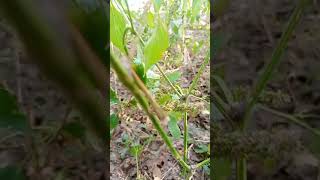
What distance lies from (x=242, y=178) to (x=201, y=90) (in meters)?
0.43

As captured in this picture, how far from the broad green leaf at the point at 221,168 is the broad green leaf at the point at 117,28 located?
0.14m

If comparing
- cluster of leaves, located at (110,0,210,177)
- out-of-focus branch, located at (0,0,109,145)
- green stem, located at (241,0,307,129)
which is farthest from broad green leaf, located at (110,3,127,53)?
out-of-focus branch, located at (0,0,109,145)

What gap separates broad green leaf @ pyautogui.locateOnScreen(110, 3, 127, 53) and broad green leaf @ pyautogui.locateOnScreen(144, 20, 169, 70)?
0.09 ft

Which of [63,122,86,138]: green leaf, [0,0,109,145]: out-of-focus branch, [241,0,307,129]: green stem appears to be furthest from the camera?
[241,0,307,129]: green stem

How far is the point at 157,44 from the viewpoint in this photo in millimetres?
406

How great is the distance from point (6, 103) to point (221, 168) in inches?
7.9

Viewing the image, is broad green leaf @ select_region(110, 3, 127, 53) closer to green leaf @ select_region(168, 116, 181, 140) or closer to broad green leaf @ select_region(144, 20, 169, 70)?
broad green leaf @ select_region(144, 20, 169, 70)

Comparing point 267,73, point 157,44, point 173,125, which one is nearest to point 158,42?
point 157,44

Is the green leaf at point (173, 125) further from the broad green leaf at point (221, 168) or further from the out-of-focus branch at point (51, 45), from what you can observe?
the out-of-focus branch at point (51, 45)

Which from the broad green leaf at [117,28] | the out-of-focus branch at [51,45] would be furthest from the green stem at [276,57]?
the out-of-focus branch at [51,45]

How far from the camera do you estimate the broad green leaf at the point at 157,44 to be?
0.39 m

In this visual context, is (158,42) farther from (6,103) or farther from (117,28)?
(6,103)

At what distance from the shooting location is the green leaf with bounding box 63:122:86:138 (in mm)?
249

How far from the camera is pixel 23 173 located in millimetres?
299
